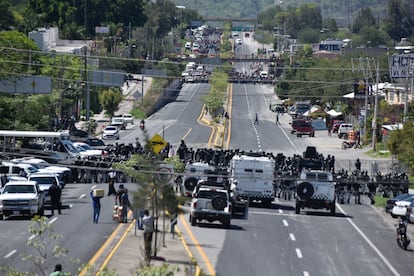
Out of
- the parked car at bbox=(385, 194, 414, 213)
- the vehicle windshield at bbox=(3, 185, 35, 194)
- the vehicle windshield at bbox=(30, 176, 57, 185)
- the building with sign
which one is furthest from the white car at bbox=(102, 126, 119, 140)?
the vehicle windshield at bbox=(3, 185, 35, 194)

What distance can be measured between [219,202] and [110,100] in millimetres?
74695

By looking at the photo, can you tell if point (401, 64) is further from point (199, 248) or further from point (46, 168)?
point (199, 248)

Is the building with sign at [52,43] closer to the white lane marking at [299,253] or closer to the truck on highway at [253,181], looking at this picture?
the truck on highway at [253,181]

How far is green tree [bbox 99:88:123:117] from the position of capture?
117750 mm

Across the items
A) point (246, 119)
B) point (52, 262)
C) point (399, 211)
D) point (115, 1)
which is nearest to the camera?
point (52, 262)

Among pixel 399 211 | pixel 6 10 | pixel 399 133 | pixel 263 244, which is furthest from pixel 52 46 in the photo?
pixel 263 244

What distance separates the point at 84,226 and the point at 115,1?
150m

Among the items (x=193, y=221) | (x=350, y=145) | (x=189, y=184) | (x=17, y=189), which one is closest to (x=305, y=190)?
(x=189, y=184)

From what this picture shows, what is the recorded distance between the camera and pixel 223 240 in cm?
4106

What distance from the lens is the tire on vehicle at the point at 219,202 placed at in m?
43.3

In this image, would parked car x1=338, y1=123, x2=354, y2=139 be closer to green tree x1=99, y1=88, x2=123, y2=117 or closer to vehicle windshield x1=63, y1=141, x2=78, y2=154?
green tree x1=99, y1=88, x2=123, y2=117

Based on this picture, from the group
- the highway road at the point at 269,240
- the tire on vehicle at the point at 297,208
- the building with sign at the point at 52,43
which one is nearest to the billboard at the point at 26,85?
the highway road at the point at 269,240

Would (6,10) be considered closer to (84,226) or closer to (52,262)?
(84,226)

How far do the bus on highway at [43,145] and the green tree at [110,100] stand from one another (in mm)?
48213
